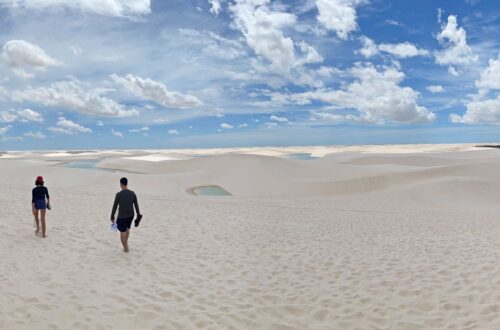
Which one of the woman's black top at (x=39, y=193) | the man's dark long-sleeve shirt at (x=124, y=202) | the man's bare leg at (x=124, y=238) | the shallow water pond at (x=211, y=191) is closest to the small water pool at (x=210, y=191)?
the shallow water pond at (x=211, y=191)

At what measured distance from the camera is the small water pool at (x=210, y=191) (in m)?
29.6

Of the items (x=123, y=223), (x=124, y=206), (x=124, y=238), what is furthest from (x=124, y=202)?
(x=124, y=238)

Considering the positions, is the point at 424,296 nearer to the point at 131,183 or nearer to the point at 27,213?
the point at 27,213

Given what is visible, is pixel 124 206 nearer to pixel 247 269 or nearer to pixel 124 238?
pixel 124 238

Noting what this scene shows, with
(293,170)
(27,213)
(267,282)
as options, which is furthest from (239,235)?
(293,170)

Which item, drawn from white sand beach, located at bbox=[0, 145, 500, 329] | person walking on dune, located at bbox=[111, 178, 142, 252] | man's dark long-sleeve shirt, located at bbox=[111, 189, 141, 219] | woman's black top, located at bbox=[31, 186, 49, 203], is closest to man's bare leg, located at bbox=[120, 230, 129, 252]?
white sand beach, located at bbox=[0, 145, 500, 329]

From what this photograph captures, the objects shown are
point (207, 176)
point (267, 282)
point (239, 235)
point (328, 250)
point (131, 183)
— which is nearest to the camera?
point (267, 282)

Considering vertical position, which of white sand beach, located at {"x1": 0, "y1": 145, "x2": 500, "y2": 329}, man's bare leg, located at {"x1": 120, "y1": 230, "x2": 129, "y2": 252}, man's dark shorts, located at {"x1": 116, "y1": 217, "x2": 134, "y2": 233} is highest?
man's dark shorts, located at {"x1": 116, "y1": 217, "x2": 134, "y2": 233}

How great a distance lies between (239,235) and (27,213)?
8092 mm

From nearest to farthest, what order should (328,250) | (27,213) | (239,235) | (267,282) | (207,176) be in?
(267,282) < (328,250) < (239,235) < (27,213) < (207,176)

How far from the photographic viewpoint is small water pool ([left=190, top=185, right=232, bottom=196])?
29594 mm

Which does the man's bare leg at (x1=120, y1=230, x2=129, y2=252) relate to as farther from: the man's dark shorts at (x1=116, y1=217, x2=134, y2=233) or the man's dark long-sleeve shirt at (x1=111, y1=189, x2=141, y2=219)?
the man's dark long-sleeve shirt at (x1=111, y1=189, x2=141, y2=219)

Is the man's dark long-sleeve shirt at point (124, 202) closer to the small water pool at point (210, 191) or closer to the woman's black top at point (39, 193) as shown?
the woman's black top at point (39, 193)

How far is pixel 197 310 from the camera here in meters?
7.39
